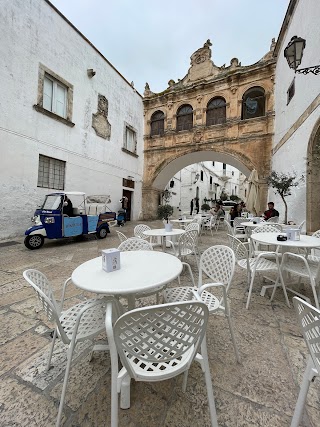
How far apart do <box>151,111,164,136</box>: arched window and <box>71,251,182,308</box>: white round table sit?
1289 centimetres

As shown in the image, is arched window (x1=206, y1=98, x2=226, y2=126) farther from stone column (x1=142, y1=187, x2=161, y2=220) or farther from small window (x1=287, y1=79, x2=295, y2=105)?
stone column (x1=142, y1=187, x2=161, y2=220)

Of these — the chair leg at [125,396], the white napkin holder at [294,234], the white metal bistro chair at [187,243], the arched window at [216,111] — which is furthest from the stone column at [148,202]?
the chair leg at [125,396]

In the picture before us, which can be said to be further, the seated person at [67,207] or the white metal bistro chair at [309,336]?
the seated person at [67,207]

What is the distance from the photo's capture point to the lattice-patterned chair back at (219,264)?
73.6 inches

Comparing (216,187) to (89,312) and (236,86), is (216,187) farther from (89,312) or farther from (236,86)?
(89,312)

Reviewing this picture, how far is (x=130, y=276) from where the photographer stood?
148 centimetres

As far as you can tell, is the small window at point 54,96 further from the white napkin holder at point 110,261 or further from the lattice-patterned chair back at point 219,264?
the lattice-patterned chair back at point 219,264

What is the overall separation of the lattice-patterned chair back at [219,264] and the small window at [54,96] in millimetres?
8119

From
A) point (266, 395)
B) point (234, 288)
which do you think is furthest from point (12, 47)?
point (266, 395)

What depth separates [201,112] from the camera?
1182 centimetres

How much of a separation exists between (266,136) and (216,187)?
20.8 m

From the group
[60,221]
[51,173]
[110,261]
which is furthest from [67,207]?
[110,261]

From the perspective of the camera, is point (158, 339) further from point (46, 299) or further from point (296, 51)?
point (296, 51)

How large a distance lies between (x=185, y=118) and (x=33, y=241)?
11.2m
